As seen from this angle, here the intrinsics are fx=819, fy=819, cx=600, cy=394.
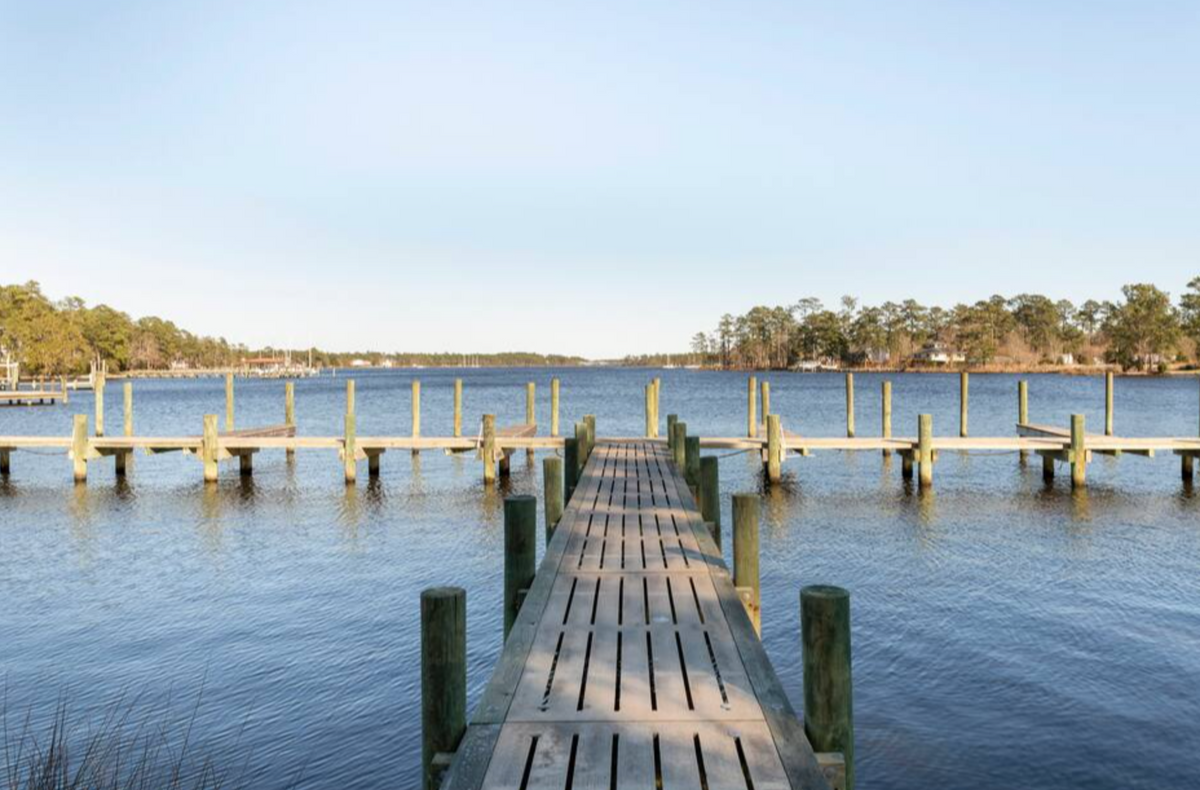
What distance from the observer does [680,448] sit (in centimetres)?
1670

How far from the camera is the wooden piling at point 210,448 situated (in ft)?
81.5

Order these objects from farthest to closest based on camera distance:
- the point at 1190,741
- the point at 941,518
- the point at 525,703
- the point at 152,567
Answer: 1. the point at 941,518
2. the point at 152,567
3. the point at 1190,741
4. the point at 525,703

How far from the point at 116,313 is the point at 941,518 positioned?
16565 cm

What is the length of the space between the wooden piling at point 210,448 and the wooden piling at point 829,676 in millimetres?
23479

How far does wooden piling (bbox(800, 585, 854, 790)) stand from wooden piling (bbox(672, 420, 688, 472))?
10.6m

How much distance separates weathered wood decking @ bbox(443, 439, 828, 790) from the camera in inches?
158

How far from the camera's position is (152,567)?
617 inches

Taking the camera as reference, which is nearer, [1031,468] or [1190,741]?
[1190,741]

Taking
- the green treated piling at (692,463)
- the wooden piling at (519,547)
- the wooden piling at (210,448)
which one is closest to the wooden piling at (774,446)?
the green treated piling at (692,463)

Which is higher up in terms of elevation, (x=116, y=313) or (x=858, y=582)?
(x=116, y=313)

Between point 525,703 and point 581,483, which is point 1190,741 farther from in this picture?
point 581,483

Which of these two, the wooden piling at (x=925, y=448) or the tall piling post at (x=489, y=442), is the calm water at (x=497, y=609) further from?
the tall piling post at (x=489, y=442)

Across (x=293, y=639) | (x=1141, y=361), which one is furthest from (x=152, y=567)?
(x=1141, y=361)

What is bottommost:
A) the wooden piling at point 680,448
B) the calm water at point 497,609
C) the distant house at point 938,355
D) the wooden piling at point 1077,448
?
the calm water at point 497,609
